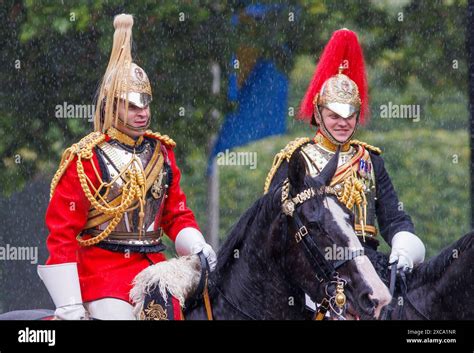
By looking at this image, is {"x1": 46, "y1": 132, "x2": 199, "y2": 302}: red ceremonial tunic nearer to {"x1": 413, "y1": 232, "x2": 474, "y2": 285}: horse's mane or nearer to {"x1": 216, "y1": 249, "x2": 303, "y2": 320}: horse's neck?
{"x1": 216, "y1": 249, "x2": 303, "y2": 320}: horse's neck

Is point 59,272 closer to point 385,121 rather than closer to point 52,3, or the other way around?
point 52,3

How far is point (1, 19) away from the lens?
10797mm

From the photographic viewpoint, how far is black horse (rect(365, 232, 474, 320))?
7.45 meters

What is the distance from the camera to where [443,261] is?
756 centimetres

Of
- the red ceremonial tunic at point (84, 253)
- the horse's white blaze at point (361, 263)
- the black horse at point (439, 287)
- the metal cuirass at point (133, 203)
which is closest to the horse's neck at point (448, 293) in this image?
the black horse at point (439, 287)

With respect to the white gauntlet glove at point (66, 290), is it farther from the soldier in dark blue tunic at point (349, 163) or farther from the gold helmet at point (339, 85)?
the gold helmet at point (339, 85)

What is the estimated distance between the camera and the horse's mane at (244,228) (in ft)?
22.8

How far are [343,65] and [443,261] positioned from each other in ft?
4.73

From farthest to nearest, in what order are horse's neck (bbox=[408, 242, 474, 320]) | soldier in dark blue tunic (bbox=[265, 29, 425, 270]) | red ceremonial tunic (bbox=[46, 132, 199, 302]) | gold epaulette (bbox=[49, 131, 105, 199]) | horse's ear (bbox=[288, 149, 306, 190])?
soldier in dark blue tunic (bbox=[265, 29, 425, 270]), horse's neck (bbox=[408, 242, 474, 320]), gold epaulette (bbox=[49, 131, 105, 199]), red ceremonial tunic (bbox=[46, 132, 199, 302]), horse's ear (bbox=[288, 149, 306, 190])

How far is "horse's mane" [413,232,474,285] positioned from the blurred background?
3.20 metres

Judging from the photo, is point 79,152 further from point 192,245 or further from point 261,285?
point 261,285

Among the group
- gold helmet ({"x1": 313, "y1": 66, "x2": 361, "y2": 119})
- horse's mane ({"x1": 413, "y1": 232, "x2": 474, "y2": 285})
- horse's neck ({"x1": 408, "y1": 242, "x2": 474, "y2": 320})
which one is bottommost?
horse's neck ({"x1": 408, "y1": 242, "x2": 474, "y2": 320})

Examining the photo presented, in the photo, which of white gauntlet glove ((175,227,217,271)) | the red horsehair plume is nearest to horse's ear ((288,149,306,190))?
white gauntlet glove ((175,227,217,271))
